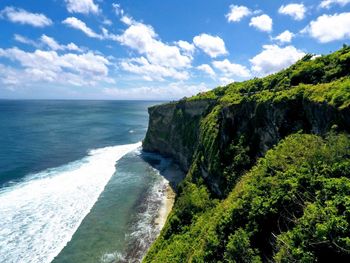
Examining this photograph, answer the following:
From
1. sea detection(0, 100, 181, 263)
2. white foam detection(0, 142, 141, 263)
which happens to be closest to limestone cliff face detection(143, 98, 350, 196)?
sea detection(0, 100, 181, 263)

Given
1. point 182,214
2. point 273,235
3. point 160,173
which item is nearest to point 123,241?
point 182,214

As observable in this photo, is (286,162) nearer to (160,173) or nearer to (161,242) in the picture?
(161,242)

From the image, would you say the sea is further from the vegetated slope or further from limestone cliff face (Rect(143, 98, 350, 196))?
limestone cliff face (Rect(143, 98, 350, 196))

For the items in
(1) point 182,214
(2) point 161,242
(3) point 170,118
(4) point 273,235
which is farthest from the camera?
(3) point 170,118

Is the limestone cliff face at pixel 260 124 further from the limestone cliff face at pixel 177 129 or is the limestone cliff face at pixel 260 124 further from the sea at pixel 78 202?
the sea at pixel 78 202

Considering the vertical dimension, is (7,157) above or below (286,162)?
below

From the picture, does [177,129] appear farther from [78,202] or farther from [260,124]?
[260,124]
